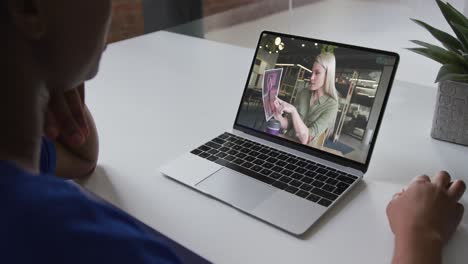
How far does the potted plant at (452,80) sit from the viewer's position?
0.90 metres

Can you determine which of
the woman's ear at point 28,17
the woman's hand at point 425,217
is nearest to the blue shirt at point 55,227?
the woman's ear at point 28,17

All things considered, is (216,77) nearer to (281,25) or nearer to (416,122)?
(416,122)

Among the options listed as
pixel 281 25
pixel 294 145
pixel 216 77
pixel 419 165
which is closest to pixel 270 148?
pixel 294 145

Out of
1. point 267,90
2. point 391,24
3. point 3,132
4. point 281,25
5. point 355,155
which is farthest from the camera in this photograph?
point 281,25

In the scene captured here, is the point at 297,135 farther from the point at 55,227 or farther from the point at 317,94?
the point at 55,227

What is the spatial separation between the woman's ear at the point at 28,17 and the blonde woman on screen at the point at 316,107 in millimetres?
552

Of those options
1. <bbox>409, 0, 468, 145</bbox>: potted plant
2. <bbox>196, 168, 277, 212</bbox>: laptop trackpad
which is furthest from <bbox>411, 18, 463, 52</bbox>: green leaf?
<bbox>196, 168, 277, 212</bbox>: laptop trackpad

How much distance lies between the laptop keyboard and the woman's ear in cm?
47

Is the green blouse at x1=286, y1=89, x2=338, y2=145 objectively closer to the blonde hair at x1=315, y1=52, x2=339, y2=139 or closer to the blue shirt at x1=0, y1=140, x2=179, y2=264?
the blonde hair at x1=315, y1=52, x2=339, y2=139

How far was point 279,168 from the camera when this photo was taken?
2.79 ft

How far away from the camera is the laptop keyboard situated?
2.58ft

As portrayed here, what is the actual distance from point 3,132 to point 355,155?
0.56m

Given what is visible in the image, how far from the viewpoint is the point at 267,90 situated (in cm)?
96

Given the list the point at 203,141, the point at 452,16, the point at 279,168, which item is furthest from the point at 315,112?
the point at 452,16
